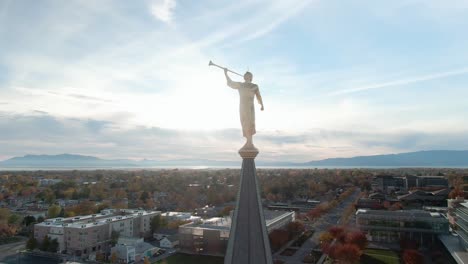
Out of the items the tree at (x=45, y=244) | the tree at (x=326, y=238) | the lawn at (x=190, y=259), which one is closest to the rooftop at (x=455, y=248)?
the tree at (x=326, y=238)

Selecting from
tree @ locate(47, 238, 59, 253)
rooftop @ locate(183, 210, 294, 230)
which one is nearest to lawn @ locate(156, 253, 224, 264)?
rooftop @ locate(183, 210, 294, 230)

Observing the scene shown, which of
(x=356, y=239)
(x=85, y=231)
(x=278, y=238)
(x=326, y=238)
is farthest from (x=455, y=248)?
(x=85, y=231)

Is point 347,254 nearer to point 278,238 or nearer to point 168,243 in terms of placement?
point 278,238

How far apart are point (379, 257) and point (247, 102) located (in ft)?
132

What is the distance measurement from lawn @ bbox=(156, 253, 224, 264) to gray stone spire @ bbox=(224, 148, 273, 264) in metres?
34.1

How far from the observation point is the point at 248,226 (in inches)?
232

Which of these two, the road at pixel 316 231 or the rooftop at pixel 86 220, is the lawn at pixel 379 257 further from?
the rooftop at pixel 86 220

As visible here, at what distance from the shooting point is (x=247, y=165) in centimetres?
627

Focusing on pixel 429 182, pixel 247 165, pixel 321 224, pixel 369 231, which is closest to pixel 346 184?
pixel 429 182

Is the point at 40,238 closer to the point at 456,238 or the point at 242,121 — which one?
the point at 242,121

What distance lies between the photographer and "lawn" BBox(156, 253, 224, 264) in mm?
38141

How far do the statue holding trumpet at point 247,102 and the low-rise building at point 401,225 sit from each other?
1887 inches

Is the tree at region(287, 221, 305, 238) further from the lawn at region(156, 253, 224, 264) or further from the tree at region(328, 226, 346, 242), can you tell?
the lawn at region(156, 253, 224, 264)

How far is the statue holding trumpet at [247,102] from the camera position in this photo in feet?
20.7
